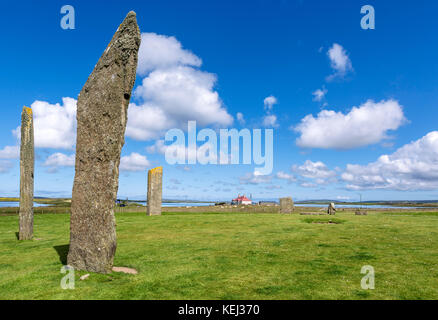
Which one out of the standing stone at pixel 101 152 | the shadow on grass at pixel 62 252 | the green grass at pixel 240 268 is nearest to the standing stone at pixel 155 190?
the green grass at pixel 240 268

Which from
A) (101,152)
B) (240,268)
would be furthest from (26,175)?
(240,268)

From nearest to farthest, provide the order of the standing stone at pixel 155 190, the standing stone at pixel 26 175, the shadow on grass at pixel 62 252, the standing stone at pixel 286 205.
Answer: the shadow on grass at pixel 62 252 < the standing stone at pixel 26 175 < the standing stone at pixel 155 190 < the standing stone at pixel 286 205

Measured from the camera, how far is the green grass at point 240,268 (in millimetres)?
5852

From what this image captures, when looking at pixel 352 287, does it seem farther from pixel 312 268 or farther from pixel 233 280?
pixel 233 280

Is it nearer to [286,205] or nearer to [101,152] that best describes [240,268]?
[101,152]

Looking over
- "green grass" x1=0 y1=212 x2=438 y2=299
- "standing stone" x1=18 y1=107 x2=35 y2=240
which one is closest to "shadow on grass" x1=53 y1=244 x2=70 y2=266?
"green grass" x1=0 y1=212 x2=438 y2=299

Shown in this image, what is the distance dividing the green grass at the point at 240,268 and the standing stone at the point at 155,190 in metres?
12.9

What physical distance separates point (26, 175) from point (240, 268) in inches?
418

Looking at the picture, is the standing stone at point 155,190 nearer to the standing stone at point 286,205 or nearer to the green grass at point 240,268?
the standing stone at point 286,205

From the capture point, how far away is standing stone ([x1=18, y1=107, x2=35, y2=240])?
12.5m

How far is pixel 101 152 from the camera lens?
759 centimetres
